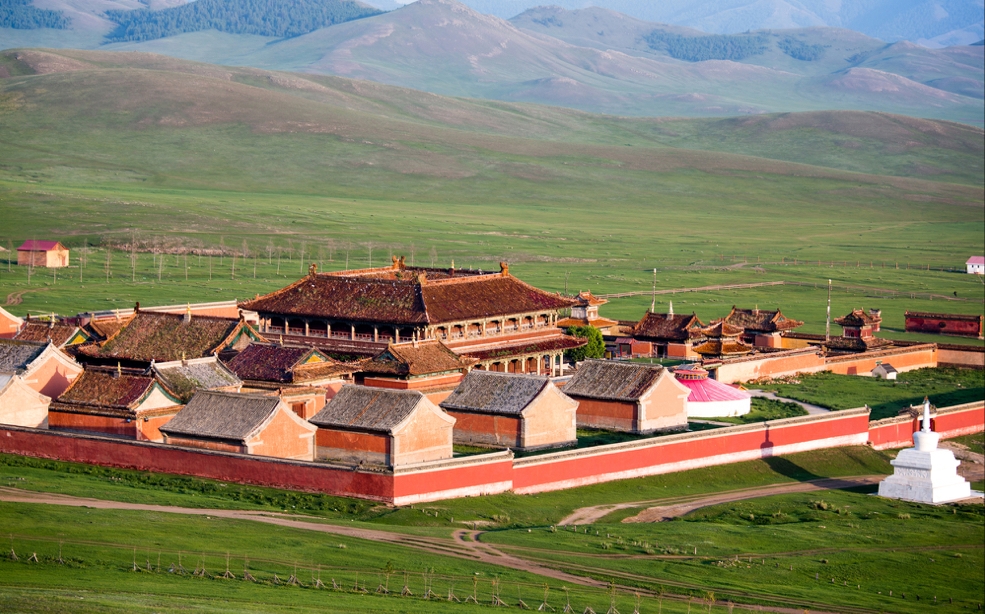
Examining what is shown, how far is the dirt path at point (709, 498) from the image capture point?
54375mm

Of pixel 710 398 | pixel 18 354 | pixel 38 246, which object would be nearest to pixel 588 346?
pixel 710 398

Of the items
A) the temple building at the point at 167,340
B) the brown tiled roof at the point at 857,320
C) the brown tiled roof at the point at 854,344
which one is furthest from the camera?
the brown tiled roof at the point at 857,320

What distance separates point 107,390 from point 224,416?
5.46 metres

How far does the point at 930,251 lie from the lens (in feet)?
570

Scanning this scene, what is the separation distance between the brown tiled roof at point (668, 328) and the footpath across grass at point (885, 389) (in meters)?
5.53

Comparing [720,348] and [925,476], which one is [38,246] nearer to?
[720,348]

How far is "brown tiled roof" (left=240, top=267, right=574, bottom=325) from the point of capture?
73.7 metres

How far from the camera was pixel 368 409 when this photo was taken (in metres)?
57.1

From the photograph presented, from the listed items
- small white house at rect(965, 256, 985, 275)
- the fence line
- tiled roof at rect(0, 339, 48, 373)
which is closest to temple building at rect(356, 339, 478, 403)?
tiled roof at rect(0, 339, 48, 373)

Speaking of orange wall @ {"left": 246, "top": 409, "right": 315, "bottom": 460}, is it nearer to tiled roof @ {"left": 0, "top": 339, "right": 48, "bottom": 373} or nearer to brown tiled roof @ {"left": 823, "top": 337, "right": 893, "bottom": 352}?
tiled roof @ {"left": 0, "top": 339, "right": 48, "bottom": 373}

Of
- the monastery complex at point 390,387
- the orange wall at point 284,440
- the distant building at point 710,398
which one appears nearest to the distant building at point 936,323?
the monastery complex at point 390,387

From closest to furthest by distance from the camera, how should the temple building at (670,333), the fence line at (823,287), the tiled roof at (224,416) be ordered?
the tiled roof at (224,416)
the temple building at (670,333)
the fence line at (823,287)

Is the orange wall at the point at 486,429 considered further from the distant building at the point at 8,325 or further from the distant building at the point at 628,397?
the distant building at the point at 8,325

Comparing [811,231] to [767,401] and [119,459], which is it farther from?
[119,459]
